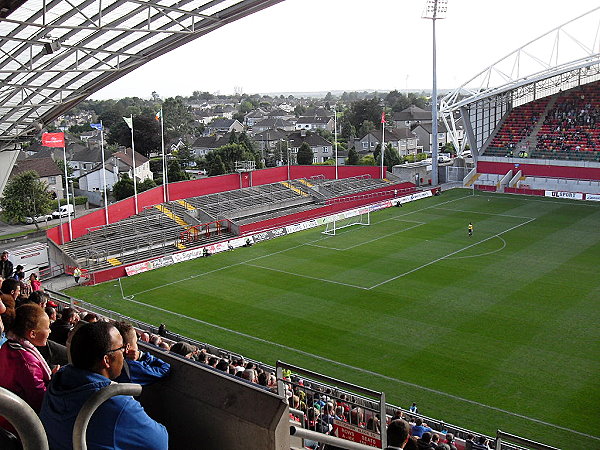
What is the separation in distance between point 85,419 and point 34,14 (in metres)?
19.9

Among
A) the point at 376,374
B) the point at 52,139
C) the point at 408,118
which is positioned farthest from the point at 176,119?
the point at 376,374

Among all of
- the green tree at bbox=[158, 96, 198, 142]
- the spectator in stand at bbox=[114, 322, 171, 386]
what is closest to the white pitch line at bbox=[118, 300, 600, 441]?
the spectator in stand at bbox=[114, 322, 171, 386]

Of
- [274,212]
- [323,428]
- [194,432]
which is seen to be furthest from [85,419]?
[274,212]

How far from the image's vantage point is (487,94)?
5256 centimetres

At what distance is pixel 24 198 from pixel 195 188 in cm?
1286

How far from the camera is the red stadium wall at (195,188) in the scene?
117ft

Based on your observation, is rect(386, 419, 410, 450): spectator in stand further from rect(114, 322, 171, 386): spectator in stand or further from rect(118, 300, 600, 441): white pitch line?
rect(118, 300, 600, 441): white pitch line

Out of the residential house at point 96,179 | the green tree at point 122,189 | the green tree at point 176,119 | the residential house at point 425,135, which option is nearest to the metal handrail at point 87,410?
the green tree at point 122,189

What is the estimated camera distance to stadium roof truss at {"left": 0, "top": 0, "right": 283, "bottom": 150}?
67.4ft

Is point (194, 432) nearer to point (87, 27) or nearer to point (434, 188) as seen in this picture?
point (87, 27)

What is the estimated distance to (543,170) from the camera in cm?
5134

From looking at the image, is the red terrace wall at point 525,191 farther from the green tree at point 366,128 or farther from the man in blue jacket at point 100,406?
the man in blue jacket at point 100,406

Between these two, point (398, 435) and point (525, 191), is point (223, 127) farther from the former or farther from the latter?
point (398, 435)

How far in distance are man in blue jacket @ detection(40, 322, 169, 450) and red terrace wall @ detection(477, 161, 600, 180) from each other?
5051 centimetres
